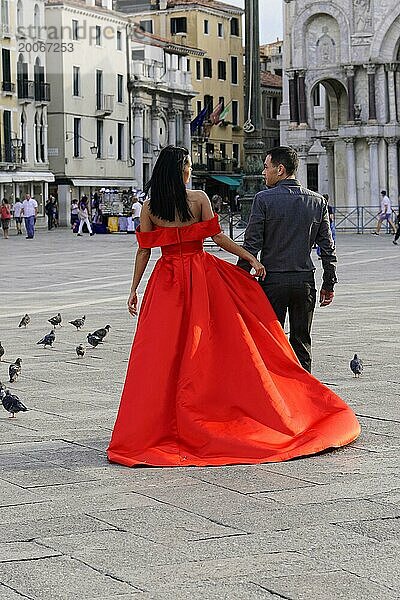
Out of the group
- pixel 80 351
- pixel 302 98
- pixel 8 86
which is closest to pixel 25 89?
pixel 8 86

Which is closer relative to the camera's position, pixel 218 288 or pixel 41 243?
pixel 218 288

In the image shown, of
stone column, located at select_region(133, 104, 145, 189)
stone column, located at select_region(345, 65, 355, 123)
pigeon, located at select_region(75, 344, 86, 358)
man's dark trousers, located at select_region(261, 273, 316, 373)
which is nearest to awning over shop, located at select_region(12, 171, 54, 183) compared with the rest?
stone column, located at select_region(133, 104, 145, 189)

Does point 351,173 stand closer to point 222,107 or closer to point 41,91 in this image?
point 41,91

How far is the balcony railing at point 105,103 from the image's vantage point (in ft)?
199

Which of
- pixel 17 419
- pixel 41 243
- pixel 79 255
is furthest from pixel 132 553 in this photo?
pixel 41 243

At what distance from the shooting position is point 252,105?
30844mm

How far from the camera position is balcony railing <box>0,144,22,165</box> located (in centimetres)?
5350

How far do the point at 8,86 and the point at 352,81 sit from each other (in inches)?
753

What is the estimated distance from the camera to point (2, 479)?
6.32 meters

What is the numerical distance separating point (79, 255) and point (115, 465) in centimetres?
2255

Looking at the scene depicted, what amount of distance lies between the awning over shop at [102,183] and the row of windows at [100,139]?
122 centimetres

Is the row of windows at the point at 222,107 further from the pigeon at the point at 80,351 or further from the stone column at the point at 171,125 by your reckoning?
the pigeon at the point at 80,351

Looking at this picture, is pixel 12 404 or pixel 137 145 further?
pixel 137 145

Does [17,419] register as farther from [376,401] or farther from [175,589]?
[175,589]
